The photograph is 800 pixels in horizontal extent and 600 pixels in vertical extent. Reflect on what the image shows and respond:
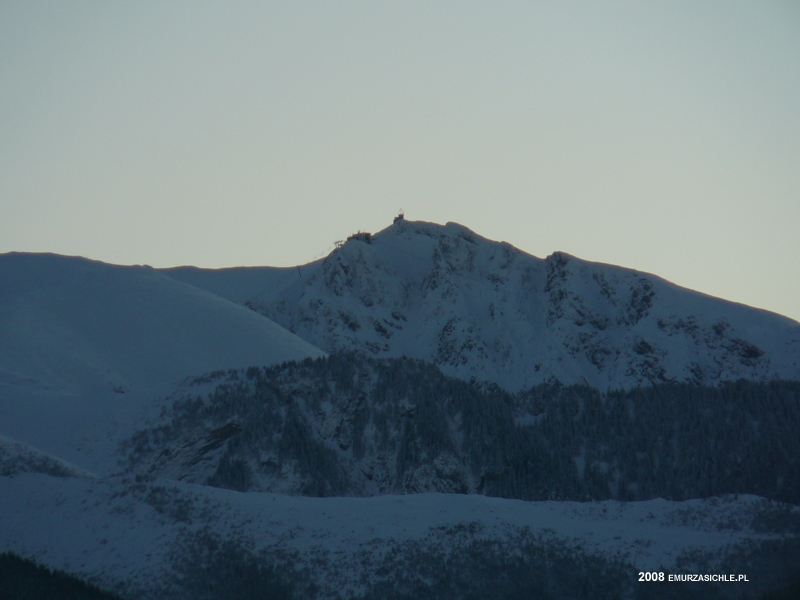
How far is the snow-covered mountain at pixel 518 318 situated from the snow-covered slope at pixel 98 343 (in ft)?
77.4

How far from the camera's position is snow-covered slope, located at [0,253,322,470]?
5744 centimetres

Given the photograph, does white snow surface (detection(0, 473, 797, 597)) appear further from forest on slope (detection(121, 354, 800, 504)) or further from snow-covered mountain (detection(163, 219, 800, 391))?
snow-covered mountain (detection(163, 219, 800, 391))

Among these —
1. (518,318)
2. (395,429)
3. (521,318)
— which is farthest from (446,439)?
(521,318)

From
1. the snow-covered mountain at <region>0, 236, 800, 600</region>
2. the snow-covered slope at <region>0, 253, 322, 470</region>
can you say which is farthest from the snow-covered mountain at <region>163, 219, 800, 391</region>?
the snow-covered slope at <region>0, 253, 322, 470</region>

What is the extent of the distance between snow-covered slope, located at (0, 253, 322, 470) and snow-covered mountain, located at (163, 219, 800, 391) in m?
23.6

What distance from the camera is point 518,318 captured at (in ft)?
362

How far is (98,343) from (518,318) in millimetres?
58774

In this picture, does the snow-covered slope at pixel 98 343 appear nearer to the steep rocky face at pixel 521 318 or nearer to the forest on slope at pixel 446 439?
the forest on slope at pixel 446 439

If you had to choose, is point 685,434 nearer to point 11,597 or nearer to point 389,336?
point 389,336

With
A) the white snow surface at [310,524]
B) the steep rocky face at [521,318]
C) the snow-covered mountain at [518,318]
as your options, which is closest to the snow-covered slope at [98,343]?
the white snow surface at [310,524]

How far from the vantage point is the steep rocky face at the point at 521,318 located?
9662cm

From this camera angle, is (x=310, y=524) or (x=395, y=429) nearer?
(x=310, y=524)

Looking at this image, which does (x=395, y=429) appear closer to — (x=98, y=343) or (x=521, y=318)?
(x=98, y=343)

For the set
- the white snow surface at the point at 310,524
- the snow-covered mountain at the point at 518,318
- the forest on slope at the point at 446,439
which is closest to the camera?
the white snow surface at the point at 310,524
